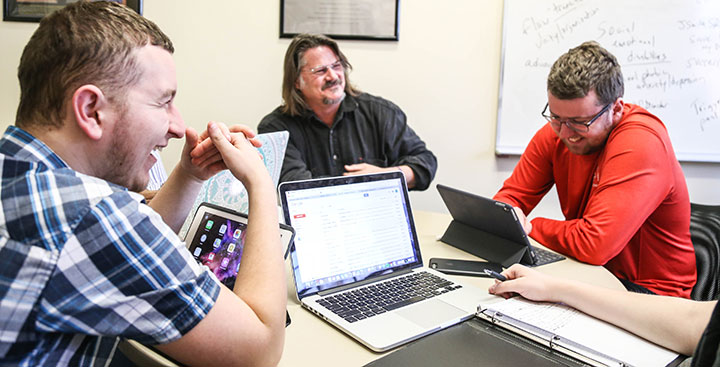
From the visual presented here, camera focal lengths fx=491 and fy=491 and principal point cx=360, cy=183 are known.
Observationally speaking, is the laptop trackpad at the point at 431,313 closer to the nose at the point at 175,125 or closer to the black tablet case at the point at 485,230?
the black tablet case at the point at 485,230

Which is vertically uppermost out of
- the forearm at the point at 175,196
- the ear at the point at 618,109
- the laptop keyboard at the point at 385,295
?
the ear at the point at 618,109

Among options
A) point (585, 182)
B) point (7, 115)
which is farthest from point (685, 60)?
point (7, 115)

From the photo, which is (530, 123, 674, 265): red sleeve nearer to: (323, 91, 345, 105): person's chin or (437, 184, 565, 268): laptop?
(437, 184, 565, 268): laptop

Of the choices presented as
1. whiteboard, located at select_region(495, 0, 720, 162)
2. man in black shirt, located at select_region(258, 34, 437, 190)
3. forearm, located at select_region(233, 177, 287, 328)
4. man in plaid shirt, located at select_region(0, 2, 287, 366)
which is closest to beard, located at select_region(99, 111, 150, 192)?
man in plaid shirt, located at select_region(0, 2, 287, 366)

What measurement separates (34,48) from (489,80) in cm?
221

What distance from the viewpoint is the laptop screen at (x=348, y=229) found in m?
1.09

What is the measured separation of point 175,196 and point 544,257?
40.9 inches

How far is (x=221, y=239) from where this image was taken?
1075 mm

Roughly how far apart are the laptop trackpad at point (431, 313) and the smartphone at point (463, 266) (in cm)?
22

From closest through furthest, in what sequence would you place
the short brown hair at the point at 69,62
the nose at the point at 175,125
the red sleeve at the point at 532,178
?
the short brown hair at the point at 69,62 < the nose at the point at 175,125 < the red sleeve at the point at 532,178

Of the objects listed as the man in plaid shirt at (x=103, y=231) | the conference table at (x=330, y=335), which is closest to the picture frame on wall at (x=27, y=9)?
the man in plaid shirt at (x=103, y=231)

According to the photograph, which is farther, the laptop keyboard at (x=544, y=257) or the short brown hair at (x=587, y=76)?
the short brown hair at (x=587, y=76)

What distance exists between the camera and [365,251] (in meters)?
1.16

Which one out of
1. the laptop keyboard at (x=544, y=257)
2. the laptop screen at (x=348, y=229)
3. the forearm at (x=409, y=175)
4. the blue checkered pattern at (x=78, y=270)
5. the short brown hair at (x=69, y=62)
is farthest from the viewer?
the forearm at (x=409, y=175)
